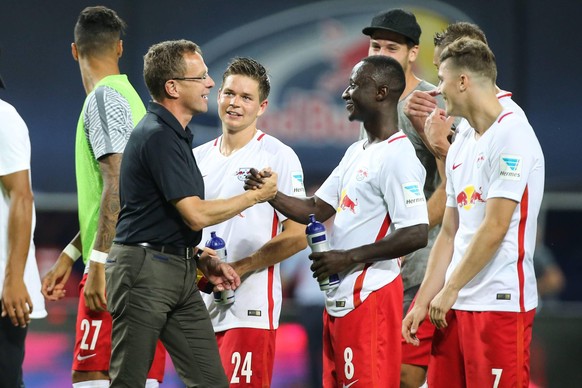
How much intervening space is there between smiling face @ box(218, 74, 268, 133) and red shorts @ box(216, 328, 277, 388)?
844mm

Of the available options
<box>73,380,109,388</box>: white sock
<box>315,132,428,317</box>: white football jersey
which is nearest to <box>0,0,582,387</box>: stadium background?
<box>73,380,109,388</box>: white sock

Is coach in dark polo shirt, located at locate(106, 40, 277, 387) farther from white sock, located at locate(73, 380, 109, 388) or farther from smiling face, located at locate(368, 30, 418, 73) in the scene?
smiling face, located at locate(368, 30, 418, 73)

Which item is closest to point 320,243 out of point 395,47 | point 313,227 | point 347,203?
point 313,227

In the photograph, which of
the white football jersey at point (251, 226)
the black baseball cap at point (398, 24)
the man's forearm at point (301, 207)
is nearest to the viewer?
the man's forearm at point (301, 207)

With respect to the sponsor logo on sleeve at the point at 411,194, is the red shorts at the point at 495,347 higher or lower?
lower

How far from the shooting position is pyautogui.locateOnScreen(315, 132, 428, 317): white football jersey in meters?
3.96

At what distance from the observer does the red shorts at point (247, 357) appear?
426 centimetres

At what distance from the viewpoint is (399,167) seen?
398 centimetres

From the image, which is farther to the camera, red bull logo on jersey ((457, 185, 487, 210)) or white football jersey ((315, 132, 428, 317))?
white football jersey ((315, 132, 428, 317))

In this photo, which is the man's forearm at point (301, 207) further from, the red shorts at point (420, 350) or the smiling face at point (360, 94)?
the red shorts at point (420, 350)

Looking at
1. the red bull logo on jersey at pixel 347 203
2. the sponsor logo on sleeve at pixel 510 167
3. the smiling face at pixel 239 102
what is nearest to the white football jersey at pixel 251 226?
the smiling face at pixel 239 102

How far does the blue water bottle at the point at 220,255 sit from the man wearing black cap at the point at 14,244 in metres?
0.70

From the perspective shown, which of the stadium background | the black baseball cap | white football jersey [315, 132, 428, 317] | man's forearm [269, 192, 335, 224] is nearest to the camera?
white football jersey [315, 132, 428, 317]

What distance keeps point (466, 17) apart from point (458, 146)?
13.3ft
